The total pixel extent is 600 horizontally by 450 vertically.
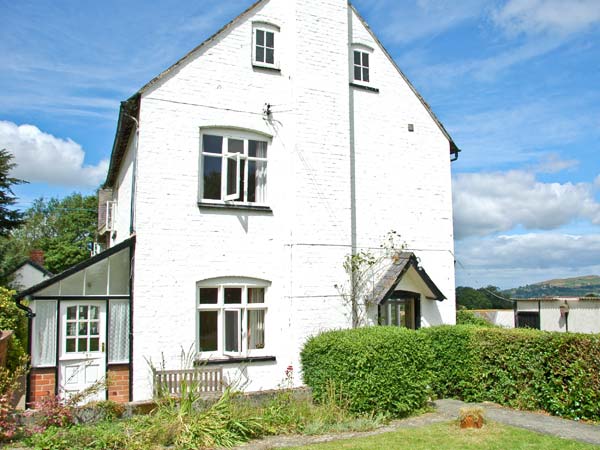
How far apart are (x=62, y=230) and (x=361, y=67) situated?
54509mm

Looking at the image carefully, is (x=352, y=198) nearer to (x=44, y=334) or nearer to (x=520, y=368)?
(x=520, y=368)

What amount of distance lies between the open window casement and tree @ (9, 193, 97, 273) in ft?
122

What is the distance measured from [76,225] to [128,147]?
47.4 meters

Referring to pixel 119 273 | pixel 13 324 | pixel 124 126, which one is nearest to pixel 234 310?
pixel 119 273

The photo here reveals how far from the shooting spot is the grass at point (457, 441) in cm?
918

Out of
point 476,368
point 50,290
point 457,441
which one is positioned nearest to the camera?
point 457,441

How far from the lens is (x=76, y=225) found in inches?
2297

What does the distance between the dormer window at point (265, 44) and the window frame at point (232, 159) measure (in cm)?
A: 185

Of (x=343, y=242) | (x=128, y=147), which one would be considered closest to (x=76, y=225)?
(x=128, y=147)

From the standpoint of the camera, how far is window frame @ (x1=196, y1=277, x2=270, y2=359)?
12562 mm

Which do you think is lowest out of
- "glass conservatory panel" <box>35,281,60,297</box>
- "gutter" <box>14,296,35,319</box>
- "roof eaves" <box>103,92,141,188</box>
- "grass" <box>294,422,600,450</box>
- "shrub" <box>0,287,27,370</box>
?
"grass" <box>294,422,600,450</box>

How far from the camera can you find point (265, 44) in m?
14.0

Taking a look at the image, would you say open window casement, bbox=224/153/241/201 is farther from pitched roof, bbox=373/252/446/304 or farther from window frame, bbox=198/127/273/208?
pitched roof, bbox=373/252/446/304

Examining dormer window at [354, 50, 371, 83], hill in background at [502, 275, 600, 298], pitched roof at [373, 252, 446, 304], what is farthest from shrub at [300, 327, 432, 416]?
hill in background at [502, 275, 600, 298]
